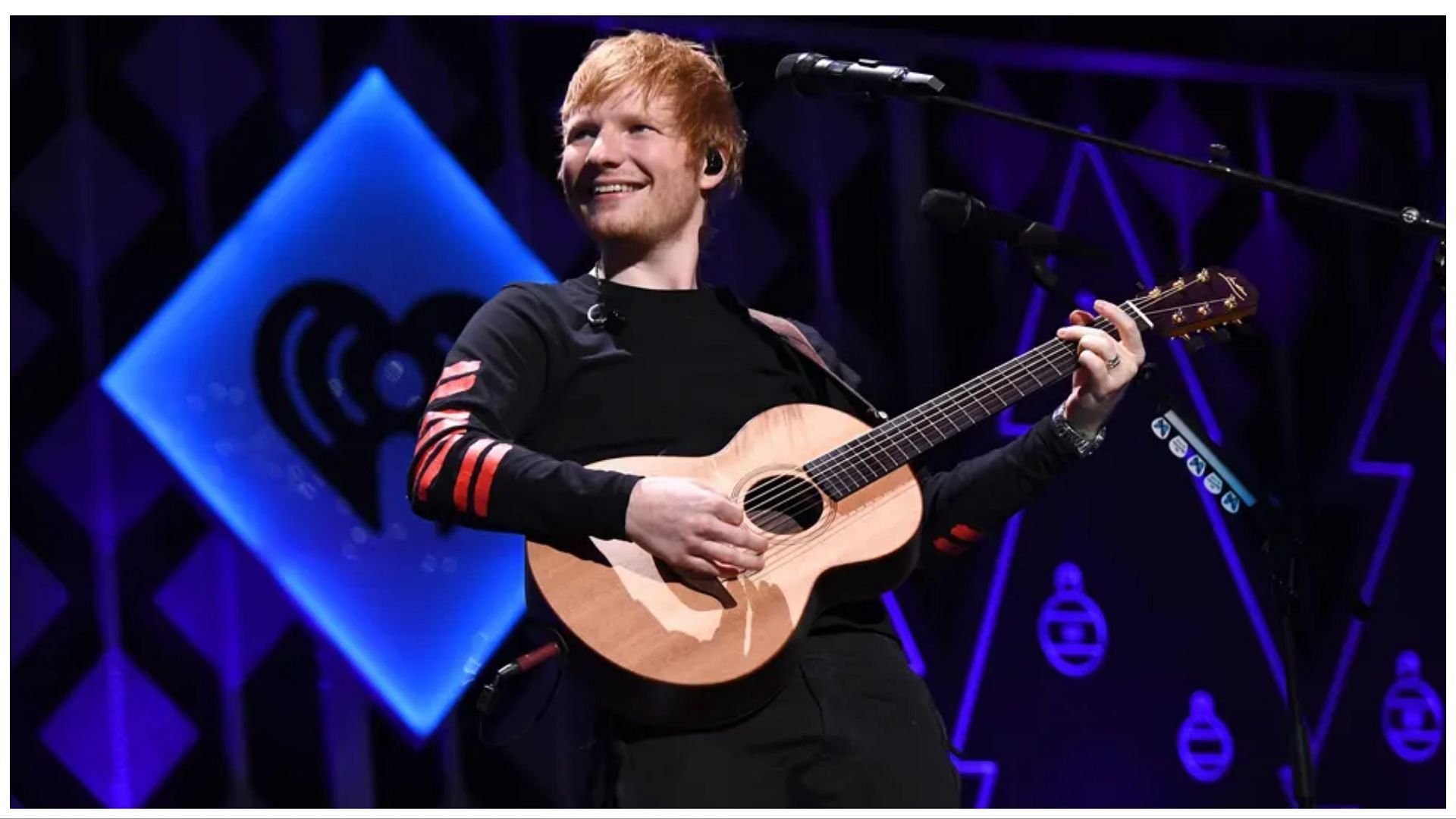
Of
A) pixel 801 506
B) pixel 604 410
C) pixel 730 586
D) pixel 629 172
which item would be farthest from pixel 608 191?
pixel 730 586

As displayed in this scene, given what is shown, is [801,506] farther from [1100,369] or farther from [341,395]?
[341,395]

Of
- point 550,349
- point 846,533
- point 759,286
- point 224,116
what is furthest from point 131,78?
point 846,533

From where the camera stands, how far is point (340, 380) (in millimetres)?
4258

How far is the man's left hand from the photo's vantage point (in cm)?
286

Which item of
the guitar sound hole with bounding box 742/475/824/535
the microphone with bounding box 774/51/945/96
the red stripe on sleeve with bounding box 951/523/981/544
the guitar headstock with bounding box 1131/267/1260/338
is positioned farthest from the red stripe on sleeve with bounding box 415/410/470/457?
the guitar headstock with bounding box 1131/267/1260/338

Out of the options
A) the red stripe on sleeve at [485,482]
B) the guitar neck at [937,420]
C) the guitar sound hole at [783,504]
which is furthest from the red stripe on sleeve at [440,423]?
the guitar neck at [937,420]

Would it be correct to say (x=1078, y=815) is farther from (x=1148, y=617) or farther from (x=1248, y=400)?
(x=1248, y=400)

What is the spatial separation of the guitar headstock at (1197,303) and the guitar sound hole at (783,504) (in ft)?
2.63

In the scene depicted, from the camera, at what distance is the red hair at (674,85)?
2.96 meters

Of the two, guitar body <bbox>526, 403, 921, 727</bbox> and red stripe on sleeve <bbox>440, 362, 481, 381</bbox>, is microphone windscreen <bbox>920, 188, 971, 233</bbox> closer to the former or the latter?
Answer: guitar body <bbox>526, 403, 921, 727</bbox>

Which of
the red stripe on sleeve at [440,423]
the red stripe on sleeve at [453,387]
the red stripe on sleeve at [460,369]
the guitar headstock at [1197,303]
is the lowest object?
the red stripe on sleeve at [440,423]

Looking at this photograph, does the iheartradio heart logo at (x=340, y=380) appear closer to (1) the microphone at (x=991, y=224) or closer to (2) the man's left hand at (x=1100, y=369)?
(1) the microphone at (x=991, y=224)

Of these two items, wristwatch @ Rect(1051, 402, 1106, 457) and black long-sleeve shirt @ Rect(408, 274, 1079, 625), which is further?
wristwatch @ Rect(1051, 402, 1106, 457)

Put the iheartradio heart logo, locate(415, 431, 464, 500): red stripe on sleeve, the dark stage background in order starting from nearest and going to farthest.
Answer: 1. locate(415, 431, 464, 500): red stripe on sleeve
2. the dark stage background
3. the iheartradio heart logo
